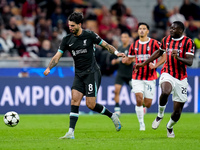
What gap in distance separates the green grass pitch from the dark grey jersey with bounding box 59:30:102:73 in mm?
1422

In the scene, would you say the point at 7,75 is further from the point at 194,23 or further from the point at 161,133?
the point at 194,23

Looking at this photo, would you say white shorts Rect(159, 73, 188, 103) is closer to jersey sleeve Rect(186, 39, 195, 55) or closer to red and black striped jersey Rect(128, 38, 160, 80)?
jersey sleeve Rect(186, 39, 195, 55)

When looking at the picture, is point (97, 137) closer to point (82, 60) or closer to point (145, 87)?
point (82, 60)

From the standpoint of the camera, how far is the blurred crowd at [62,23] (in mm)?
18062

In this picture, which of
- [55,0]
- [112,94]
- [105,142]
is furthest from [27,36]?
[105,142]

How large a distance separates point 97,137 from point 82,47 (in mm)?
1777

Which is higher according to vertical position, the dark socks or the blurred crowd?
the blurred crowd

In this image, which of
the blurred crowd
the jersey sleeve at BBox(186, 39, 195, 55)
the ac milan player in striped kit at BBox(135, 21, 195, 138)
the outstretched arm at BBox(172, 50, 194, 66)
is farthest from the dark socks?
the blurred crowd

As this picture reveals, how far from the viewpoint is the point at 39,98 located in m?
16.4

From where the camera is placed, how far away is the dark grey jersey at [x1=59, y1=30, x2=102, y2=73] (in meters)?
9.57

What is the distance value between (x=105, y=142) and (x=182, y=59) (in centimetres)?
204

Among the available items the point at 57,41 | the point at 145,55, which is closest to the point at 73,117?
the point at 145,55

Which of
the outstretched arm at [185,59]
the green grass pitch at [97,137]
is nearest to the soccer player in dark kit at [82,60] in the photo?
the green grass pitch at [97,137]

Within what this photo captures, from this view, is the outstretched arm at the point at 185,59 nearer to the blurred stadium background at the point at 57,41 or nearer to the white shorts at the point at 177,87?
the white shorts at the point at 177,87
